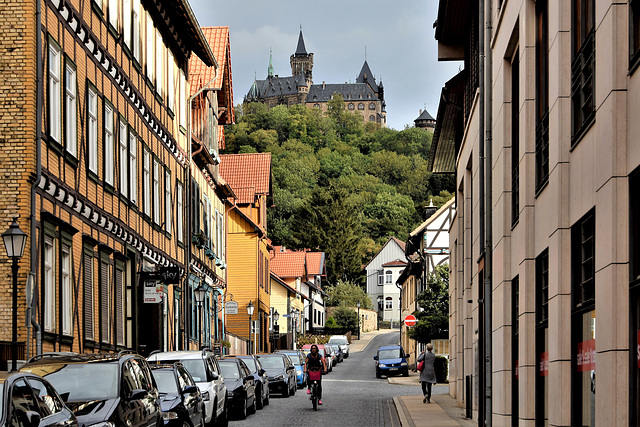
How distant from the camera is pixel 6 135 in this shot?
58.0 feet

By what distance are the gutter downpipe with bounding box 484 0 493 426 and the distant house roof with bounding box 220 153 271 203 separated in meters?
35.3

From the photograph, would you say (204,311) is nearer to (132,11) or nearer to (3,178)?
(132,11)

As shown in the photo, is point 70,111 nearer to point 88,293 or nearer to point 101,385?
point 88,293

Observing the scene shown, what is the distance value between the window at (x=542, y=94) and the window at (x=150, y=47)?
1520 centimetres

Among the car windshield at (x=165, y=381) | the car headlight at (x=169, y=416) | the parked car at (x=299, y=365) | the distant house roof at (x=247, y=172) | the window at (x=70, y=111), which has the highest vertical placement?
the distant house roof at (x=247, y=172)

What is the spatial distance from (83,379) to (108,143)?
39.3ft

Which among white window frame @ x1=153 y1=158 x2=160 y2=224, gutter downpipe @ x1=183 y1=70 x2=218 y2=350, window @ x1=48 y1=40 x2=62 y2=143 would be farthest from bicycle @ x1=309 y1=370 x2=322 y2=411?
window @ x1=48 y1=40 x2=62 y2=143

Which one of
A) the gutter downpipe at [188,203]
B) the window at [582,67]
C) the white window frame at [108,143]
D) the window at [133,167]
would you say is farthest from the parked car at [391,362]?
the window at [582,67]

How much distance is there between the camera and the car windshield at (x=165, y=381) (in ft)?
53.9

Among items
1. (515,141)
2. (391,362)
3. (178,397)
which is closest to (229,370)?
(178,397)

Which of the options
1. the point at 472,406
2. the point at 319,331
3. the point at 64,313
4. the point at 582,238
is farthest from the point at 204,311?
the point at 319,331

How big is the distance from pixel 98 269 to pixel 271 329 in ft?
124

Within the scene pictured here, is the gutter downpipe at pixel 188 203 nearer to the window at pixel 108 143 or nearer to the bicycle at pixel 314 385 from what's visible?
the bicycle at pixel 314 385

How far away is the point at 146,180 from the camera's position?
93.8 feet
